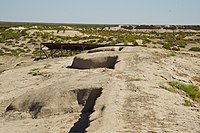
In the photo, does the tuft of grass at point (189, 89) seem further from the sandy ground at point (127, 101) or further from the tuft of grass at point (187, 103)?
the tuft of grass at point (187, 103)

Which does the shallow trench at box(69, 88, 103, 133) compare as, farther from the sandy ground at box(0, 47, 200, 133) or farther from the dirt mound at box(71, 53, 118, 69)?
the dirt mound at box(71, 53, 118, 69)

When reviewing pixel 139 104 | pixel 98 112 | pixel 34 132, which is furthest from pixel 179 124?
pixel 34 132

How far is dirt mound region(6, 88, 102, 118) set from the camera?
1335 centimetres

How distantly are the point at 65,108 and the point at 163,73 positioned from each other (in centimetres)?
600

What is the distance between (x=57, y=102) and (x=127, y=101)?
152 inches

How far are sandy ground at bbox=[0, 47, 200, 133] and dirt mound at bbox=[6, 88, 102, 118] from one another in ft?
0.60

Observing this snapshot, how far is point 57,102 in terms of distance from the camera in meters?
13.9

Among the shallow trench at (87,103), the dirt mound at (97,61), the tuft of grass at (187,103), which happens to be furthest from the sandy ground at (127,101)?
the dirt mound at (97,61)

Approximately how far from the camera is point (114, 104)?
10844 millimetres

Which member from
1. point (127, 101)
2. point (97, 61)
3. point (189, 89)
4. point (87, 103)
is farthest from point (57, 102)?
point (97, 61)

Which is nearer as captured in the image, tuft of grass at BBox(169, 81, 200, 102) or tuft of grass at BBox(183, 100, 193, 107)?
tuft of grass at BBox(183, 100, 193, 107)

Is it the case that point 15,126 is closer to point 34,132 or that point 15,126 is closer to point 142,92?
point 34,132

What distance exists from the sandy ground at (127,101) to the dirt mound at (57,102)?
183mm

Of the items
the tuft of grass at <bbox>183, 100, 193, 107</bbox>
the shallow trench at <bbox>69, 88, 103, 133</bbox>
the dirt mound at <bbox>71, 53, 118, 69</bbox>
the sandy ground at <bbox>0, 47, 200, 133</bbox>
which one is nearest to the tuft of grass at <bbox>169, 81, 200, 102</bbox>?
the sandy ground at <bbox>0, 47, 200, 133</bbox>
